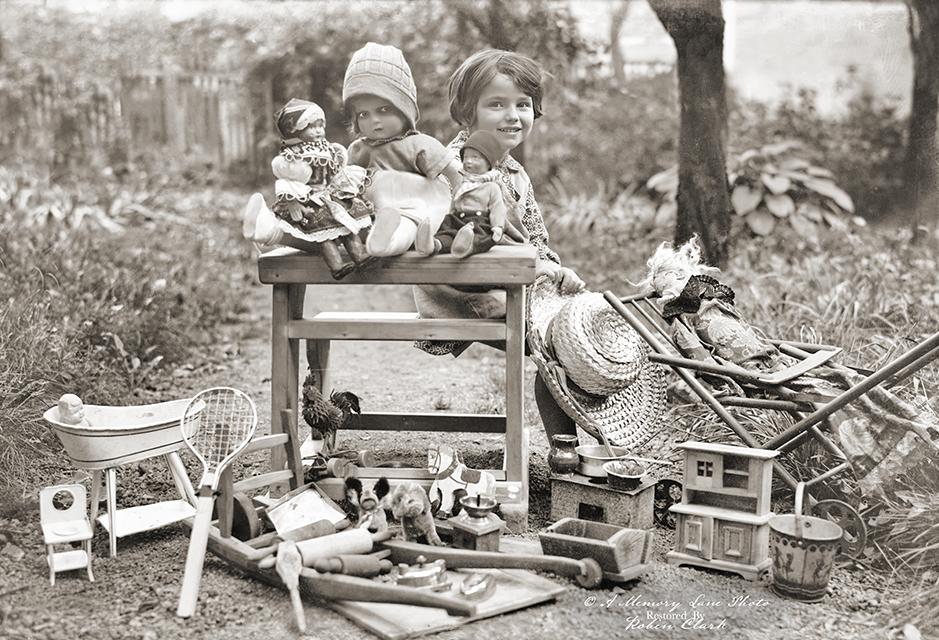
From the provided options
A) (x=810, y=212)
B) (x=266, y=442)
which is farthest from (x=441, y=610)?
(x=810, y=212)

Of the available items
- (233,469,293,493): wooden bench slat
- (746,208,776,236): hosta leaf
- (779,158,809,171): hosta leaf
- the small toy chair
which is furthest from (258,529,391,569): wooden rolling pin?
(779,158,809,171): hosta leaf

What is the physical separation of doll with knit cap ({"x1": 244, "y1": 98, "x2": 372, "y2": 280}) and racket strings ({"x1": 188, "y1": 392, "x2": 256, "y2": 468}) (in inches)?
23.1

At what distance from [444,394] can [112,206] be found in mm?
5226

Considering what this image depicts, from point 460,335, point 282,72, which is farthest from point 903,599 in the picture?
point 282,72

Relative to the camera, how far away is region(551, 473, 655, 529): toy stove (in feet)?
12.0

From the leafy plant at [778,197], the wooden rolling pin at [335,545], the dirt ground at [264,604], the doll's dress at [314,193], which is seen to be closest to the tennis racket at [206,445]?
the dirt ground at [264,604]

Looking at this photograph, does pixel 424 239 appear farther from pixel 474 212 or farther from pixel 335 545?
pixel 335 545

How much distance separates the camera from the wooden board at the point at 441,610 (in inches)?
114

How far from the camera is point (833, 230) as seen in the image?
315 inches

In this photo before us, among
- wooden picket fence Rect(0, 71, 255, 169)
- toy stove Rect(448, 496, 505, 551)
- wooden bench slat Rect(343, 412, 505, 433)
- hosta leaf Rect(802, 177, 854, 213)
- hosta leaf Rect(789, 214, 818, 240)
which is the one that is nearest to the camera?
toy stove Rect(448, 496, 505, 551)

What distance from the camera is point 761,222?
7.87 m

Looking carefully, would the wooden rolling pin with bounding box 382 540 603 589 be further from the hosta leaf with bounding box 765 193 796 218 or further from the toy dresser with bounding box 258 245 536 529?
the hosta leaf with bounding box 765 193 796 218

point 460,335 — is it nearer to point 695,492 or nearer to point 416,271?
point 416,271

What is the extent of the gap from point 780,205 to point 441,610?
5.87 metres
